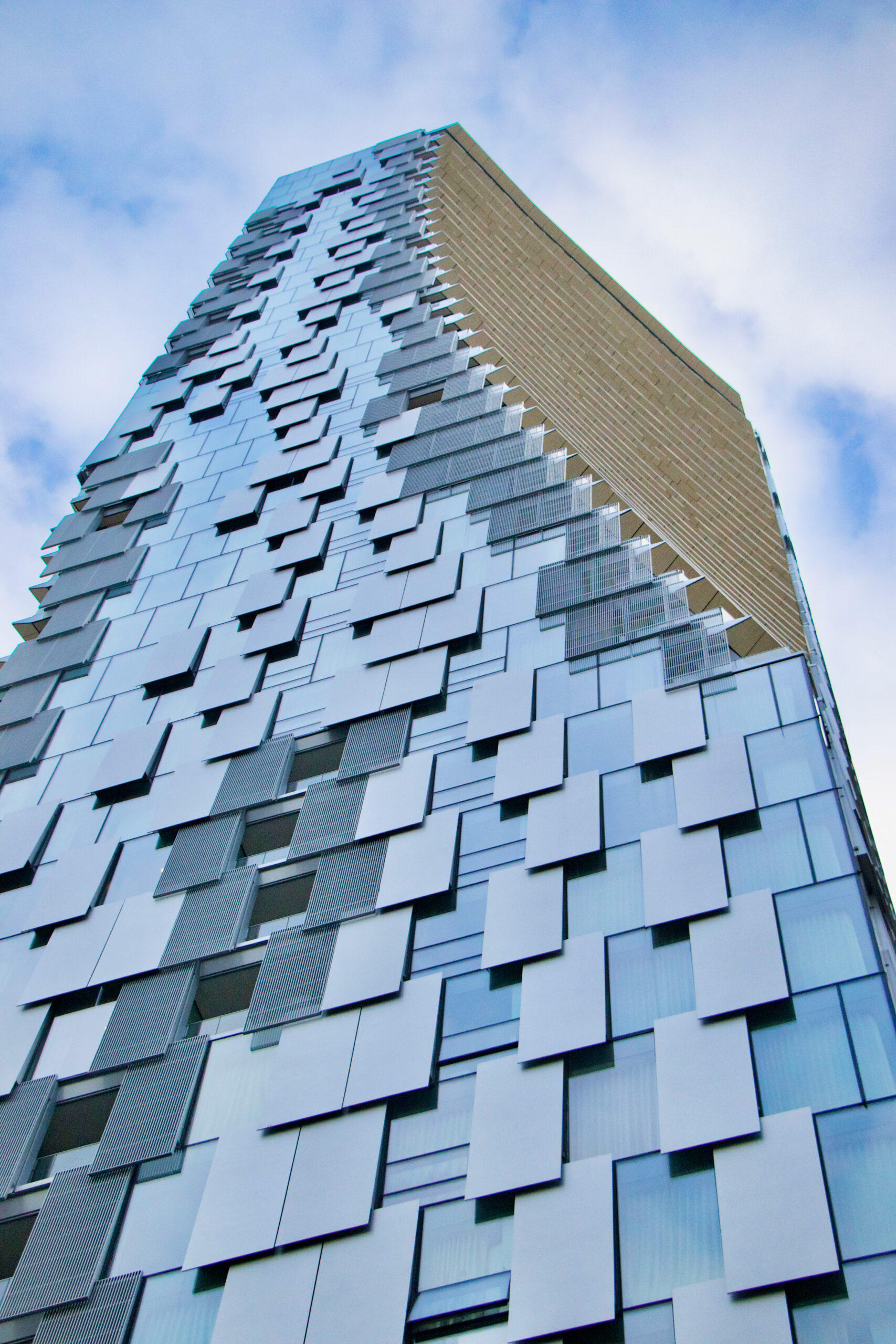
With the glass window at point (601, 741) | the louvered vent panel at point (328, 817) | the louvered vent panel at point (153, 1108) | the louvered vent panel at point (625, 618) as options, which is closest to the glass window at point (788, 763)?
the glass window at point (601, 741)

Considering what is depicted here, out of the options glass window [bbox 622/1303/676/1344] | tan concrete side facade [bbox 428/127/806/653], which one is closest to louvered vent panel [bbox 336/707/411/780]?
tan concrete side facade [bbox 428/127/806/653]

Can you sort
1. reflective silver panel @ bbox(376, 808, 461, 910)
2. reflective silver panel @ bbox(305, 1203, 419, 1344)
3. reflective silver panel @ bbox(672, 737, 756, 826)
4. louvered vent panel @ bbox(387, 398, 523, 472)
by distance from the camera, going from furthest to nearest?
1. louvered vent panel @ bbox(387, 398, 523, 472)
2. reflective silver panel @ bbox(376, 808, 461, 910)
3. reflective silver panel @ bbox(672, 737, 756, 826)
4. reflective silver panel @ bbox(305, 1203, 419, 1344)

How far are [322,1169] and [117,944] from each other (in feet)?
28.3

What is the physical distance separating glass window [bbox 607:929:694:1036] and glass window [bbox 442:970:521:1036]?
1807mm

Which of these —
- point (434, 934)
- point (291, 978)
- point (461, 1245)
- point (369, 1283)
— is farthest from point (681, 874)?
point (369, 1283)

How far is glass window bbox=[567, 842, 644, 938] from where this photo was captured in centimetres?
2225

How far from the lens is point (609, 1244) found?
17.5m

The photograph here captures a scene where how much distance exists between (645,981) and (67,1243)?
10.7 metres

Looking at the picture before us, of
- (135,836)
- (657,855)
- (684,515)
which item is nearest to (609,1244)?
(657,855)

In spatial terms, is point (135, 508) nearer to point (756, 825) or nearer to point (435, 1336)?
point (756, 825)

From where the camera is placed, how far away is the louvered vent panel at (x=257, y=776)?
29469 millimetres

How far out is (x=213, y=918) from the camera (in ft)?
87.2

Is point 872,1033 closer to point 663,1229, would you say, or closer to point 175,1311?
point 663,1229

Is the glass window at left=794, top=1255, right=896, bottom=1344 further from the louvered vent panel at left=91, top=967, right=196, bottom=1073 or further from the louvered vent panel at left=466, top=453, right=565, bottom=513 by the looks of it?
the louvered vent panel at left=466, top=453, right=565, bottom=513
